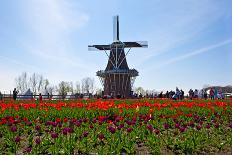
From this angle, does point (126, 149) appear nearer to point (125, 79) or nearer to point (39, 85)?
point (125, 79)

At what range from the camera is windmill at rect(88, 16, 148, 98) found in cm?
4928

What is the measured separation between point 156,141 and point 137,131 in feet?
3.50

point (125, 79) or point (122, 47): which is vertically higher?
point (122, 47)

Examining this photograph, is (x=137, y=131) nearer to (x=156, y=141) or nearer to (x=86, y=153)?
(x=156, y=141)

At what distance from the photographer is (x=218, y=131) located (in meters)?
8.00

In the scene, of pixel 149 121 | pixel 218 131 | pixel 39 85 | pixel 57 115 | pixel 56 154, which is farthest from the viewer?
pixel 39 85

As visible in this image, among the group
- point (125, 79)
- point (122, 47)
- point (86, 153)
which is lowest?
point (86, 153)

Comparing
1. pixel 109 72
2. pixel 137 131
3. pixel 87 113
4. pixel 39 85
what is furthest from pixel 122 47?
pixel 39 85

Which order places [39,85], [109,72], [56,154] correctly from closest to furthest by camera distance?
1. [56,154]
2. [109,72]
3. [39,85]

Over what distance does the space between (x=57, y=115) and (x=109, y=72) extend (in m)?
39.5

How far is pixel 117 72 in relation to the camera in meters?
49.2

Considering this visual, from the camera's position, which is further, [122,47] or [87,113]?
[122,47]

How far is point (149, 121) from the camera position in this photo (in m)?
9.12

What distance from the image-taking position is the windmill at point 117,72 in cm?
4928
